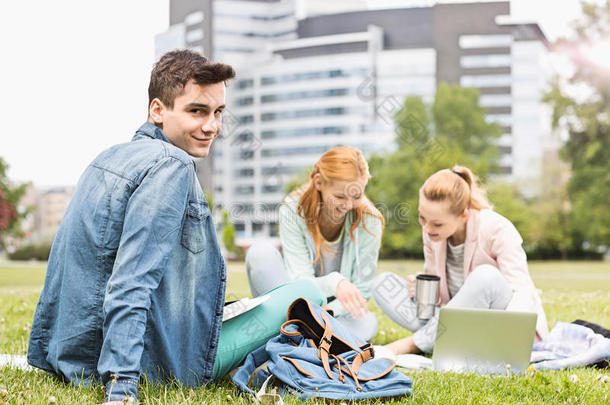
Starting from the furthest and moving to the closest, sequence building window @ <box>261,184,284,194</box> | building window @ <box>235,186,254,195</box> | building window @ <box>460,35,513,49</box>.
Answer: building window @ <box>235,186,254,195</box>
building window @ <box>261,184,284,194</box>
building window @ <box>460,35,513,49</box>

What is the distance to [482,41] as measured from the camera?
69.9 m

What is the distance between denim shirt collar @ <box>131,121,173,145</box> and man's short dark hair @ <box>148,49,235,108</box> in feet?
0.34

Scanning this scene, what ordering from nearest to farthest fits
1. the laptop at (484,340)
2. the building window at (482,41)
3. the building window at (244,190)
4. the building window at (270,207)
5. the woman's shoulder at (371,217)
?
the laptop at (484,340), the woman's shoulder at (371,217), the building window at (270,207), the building window at (482,41), the building window at (244,190)

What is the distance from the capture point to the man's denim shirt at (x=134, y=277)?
6.15 feet

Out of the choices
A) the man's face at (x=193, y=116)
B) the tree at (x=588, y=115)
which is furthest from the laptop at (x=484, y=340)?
the tree at (x=588, y=115)

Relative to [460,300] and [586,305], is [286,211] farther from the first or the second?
[586,305]

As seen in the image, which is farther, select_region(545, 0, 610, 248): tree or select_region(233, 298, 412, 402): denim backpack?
select_region(545, 0, 610, 248): tree

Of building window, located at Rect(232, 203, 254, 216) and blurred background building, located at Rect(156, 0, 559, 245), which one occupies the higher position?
blurred background building, located at Rect(156, 0, 559, 245)

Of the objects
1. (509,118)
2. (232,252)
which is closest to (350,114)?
(509,118)

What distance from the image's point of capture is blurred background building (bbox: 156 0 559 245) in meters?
69.9

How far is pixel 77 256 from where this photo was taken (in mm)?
2086

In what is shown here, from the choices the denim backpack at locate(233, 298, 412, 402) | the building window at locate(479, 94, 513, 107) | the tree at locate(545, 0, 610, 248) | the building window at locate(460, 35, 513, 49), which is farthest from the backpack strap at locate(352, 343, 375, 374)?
the building window at locate(479, 94, 513, 107)

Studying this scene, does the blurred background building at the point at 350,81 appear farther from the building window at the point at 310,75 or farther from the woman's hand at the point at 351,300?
the woman's hand at the point at 351,300

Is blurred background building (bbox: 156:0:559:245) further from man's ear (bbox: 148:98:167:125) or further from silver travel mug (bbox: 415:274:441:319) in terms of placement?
man's ear (bbox: 148:98:167:125)
